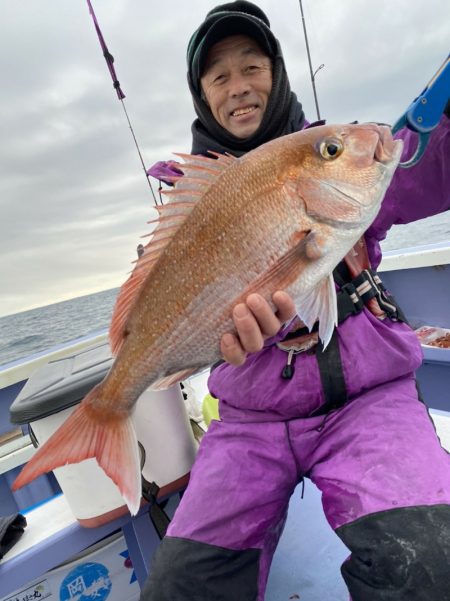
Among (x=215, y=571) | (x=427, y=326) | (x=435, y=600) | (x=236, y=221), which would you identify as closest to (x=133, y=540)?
(x=215, y=571)

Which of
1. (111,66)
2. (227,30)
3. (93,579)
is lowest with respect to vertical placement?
(93,579)

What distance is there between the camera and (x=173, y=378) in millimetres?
1431

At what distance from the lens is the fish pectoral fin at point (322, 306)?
1.34 meters

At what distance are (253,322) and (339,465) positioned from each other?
66cm

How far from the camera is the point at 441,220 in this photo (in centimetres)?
1374

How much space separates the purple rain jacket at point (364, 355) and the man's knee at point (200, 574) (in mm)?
513

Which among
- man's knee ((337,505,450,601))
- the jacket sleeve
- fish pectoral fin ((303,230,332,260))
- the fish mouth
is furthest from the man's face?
man's knee ((337,505,450,601))

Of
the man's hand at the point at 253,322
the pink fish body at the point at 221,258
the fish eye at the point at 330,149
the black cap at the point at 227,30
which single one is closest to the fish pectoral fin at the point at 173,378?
the pink fish body at the point at 221,258

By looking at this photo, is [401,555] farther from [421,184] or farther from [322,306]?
[421,184]

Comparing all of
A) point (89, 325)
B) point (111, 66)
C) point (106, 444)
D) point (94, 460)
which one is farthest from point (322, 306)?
point (89, 325)

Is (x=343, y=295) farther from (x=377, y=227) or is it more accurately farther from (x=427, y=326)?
(x=427, y=326)

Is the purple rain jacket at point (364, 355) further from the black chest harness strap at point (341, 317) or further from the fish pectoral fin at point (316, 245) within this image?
the fish pectoral fin at point (316, 245)

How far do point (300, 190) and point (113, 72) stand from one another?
3.71m

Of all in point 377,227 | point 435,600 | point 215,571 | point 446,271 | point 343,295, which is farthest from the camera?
point 446,271
